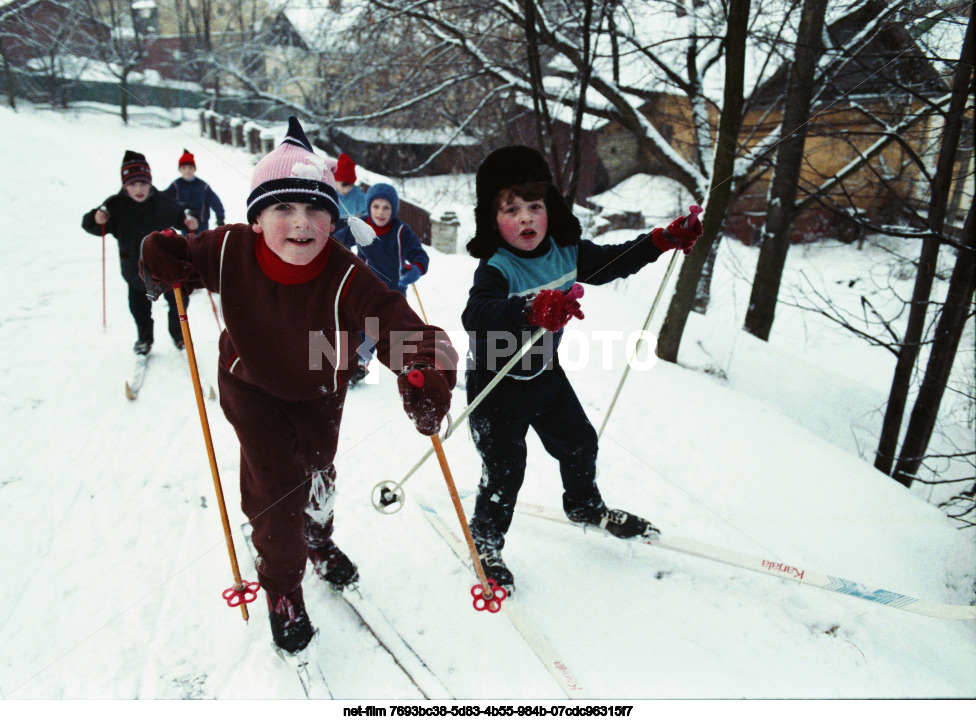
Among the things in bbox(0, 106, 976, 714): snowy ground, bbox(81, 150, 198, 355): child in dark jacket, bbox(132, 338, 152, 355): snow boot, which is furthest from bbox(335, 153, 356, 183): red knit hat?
bbox(132, 338, 152, 355): snow boot

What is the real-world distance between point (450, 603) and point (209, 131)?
722 cm

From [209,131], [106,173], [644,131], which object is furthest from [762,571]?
[106,173]

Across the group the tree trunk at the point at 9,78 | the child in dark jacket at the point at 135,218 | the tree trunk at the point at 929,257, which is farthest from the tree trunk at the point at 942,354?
the tree trunk at the point at 9,78

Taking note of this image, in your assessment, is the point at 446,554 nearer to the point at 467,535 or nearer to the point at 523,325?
the point at 467,535

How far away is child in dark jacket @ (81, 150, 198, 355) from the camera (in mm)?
4078

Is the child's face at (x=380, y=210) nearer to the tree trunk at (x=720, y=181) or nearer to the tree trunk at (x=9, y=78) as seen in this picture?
the tree trunk at (x=720, y=181)

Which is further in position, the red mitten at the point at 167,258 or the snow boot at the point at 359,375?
the snow boot at the point at 359,375

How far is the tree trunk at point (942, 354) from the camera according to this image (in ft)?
12.4

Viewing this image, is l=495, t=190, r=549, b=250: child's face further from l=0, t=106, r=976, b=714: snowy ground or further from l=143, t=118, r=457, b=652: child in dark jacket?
l=0, t=106, r=976, b=714: snowy ground

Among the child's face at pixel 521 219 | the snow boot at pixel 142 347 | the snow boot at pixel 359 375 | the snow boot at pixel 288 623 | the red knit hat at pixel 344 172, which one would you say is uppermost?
the red knit hat at pixel 344 172

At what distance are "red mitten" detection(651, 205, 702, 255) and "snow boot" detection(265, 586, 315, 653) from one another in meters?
2.00

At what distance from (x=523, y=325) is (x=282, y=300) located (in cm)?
81

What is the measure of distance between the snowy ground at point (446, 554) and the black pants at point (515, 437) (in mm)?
322

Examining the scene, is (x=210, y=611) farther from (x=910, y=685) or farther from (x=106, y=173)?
(x=106, y=173)
